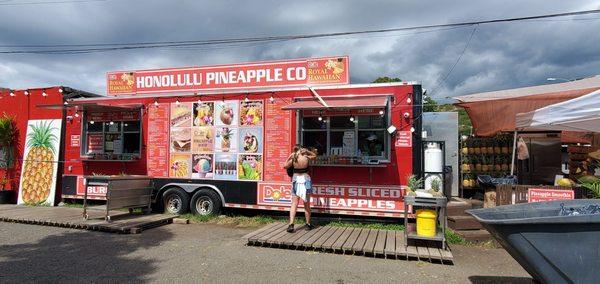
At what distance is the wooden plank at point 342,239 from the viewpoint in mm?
6730

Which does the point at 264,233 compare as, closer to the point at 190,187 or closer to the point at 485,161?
the point at 190,187

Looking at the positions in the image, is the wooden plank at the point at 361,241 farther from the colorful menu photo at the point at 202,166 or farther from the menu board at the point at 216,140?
the colorful menu photo at the point at 202,166

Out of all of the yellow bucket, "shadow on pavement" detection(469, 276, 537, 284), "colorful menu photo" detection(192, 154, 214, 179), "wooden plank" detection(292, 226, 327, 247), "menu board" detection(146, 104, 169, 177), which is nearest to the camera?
"shadow on pavement" detection(469, 276, 537, 284)

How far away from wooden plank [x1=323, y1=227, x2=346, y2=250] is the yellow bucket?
55.1 inches

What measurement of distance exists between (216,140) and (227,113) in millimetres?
664

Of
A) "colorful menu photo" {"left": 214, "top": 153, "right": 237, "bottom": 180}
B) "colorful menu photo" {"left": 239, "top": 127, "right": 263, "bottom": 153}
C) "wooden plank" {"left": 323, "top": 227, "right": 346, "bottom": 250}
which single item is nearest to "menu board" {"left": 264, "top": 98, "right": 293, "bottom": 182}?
"colorful menu photo" {"left": 239, "top": 127, "right": 263, "bottom": 153}

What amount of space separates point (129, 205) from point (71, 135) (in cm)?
337

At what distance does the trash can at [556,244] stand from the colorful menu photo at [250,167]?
19.5 feet

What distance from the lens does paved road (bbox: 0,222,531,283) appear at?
5500mm

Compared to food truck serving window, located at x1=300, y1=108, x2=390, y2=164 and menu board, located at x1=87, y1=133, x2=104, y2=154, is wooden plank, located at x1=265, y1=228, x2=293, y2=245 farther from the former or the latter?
menu board, located at x1=87, y1=133, x2=104, y2=154

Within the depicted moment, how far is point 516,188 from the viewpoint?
7402 millimetres

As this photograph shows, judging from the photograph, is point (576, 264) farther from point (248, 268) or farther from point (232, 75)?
point (232, 75)

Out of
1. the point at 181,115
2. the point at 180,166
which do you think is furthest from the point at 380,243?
the point at 181,115

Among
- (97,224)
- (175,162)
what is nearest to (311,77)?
(175,162)
